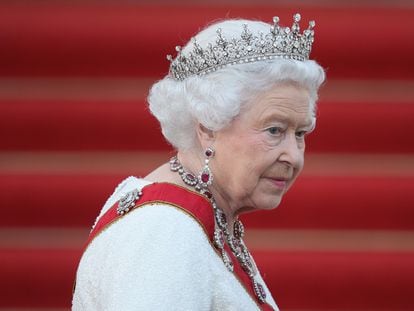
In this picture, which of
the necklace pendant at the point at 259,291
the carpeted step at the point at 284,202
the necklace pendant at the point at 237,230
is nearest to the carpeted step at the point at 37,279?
the carpeted step at the point at 284,202

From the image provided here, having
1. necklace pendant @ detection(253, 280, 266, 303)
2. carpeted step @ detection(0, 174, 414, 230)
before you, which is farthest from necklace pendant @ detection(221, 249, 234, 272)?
→ carpeted step @ detection(0, 174, 414, 230)

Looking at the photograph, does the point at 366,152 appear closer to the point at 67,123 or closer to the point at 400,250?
the point at 400,250

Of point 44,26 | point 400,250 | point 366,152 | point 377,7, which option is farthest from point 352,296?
point 44,26

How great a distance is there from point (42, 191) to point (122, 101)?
430mm

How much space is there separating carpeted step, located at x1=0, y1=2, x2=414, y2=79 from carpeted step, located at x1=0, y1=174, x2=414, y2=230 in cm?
39

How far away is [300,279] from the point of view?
330cm

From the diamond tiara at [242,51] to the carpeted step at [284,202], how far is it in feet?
4.95

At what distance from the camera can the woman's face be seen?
68.7 inches

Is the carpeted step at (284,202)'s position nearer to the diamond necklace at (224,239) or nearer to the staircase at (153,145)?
the staircase at (153,145)

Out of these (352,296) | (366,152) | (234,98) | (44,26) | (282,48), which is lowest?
(234,98)

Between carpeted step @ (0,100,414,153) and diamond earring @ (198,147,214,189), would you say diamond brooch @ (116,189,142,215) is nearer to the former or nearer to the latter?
diamond earring @ (198,147,214,189)

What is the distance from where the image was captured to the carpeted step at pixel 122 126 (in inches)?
130

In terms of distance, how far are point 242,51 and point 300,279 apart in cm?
171

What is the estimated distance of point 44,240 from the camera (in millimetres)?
3330
